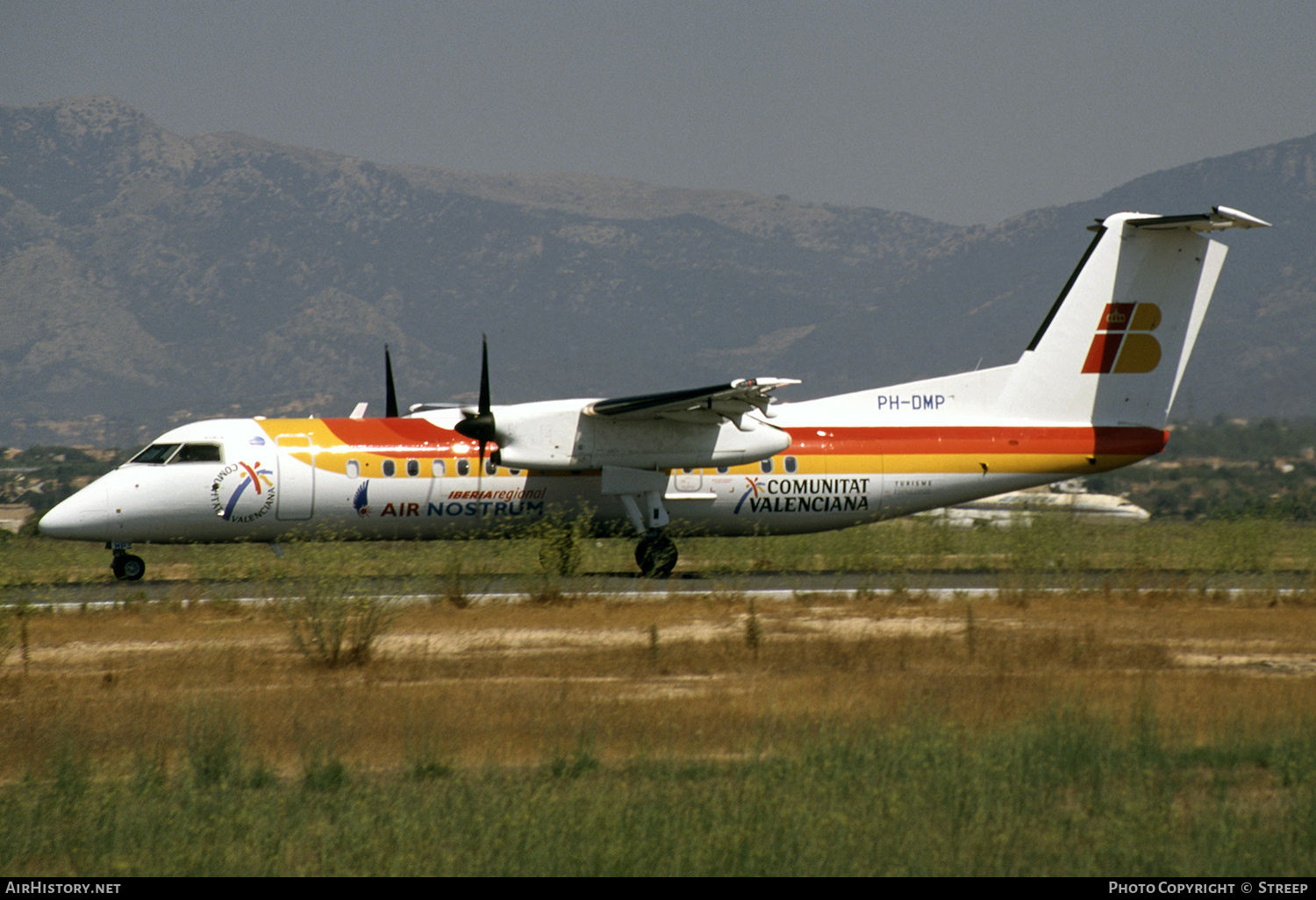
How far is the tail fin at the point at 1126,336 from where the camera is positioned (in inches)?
872

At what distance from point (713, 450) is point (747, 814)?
1323 centimetres

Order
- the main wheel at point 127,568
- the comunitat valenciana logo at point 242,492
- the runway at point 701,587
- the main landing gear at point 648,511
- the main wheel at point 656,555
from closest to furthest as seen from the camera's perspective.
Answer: the runway at point 701,587 → the comunitat valenciana logo at point 242,492 → the main wheel at point 127,568 → the main landing gear at point 648,511 → the main wheel at point 656,555

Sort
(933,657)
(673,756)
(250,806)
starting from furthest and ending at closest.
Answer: (933,657) → (673,756) → (250,806)

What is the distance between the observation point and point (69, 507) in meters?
19.4

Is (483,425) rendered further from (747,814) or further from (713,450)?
(747,814)

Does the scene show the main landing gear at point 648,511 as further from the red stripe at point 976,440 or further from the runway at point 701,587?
the red stripe at point 976,440

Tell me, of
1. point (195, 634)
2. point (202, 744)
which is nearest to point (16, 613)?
point (195, 634)

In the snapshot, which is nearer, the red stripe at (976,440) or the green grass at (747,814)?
the green grass at (747,814)

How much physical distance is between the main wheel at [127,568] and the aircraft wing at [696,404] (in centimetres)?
754

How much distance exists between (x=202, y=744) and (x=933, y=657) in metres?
7.57

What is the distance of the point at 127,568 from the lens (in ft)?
66.9

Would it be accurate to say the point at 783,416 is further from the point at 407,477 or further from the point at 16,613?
the point at 16,613

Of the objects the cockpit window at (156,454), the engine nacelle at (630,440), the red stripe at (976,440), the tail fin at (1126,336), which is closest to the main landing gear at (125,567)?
the cockpit window at (156,454)

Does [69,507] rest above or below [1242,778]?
above
